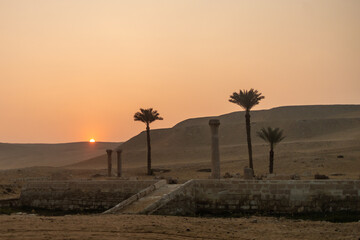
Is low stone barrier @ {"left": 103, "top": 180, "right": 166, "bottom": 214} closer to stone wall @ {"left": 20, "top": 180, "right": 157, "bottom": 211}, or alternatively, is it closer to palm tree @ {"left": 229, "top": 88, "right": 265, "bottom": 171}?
stone wall @ {"left": 20, "top": 180, "right": 157, "bottom": 211}

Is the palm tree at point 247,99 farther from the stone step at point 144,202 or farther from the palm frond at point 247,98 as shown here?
the stone step at point 144,202

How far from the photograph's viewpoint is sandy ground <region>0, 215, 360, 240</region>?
1123 cm

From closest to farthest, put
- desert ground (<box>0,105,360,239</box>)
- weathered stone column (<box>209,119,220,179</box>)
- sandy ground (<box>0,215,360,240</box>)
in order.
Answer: sandy ground (<box>0,215,360,240</box>) → desert ground (<box>0,105,360,239</box>) → weathered stone column (<box>209,119,220,179</box>)

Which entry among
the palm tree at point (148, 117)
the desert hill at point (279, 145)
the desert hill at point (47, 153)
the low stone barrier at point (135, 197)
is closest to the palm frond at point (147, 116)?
the palm tree at point (148, 117)

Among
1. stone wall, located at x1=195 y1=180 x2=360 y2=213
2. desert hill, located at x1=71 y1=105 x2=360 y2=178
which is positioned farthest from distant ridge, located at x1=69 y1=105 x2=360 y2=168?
stone wall, located at x1=195 y1=180 x2=360 y2=213

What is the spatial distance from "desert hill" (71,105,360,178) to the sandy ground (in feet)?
105

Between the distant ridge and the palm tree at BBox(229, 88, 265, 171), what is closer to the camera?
the palm tree at BBox(229, 88, 265, 171)

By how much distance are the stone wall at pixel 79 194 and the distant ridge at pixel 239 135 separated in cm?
4799

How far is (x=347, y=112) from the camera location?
4449 inches

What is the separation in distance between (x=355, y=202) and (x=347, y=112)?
10145 centimetres

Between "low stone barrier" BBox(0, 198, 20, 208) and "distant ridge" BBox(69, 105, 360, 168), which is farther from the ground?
"distant ridge" BBox(69, 105, 360, 168)

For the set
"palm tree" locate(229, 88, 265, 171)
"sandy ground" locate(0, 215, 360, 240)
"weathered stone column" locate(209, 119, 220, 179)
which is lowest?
"sandy ground" locate(0, 215, 360, 240)

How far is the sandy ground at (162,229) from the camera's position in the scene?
1123 cm

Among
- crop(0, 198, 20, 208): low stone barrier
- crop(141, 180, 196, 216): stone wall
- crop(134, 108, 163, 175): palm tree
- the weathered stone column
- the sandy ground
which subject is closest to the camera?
the sandy ground
